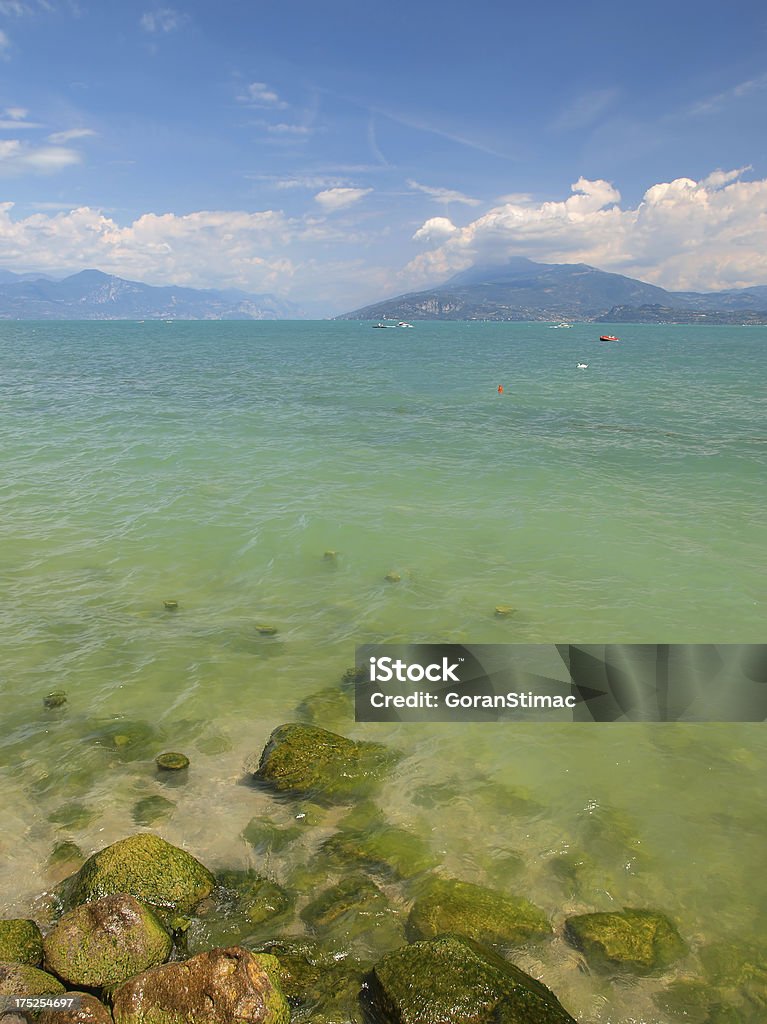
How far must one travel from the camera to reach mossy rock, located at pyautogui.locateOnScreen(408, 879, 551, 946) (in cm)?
755

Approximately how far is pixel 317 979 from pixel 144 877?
237 centimetres

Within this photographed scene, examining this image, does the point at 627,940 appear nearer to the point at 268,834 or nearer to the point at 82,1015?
the point at 268,834

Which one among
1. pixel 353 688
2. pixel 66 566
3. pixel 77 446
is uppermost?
pixel 77 446

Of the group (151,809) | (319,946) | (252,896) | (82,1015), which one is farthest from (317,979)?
(151,809)

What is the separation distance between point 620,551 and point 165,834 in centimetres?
1575

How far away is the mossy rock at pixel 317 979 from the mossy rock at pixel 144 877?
3.93 ft

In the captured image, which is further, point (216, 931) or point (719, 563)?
point (719, 563)

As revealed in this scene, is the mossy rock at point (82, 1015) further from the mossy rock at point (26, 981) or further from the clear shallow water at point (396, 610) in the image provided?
the clear shallow water at point (396, 610)

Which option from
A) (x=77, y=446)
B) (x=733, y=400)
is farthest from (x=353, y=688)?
(x=733, y=400)

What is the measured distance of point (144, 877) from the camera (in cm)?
759

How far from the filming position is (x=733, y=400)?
53.4m

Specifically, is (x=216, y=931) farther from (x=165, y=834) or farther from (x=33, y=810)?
(x=33, y=810)

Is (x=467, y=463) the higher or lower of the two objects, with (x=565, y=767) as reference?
higher

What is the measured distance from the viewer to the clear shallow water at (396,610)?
30.2 ft
